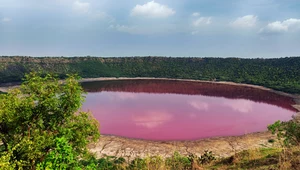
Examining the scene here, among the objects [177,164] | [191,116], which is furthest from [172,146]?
[191,116]

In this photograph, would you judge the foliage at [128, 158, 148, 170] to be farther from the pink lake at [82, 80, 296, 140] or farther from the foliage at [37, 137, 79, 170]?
the pink lake at [82, 80, 296, 140]

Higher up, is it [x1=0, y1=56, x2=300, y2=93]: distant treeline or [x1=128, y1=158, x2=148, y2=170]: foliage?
[x1=0, y1=56, x2=300, y2=93]: distant treeline

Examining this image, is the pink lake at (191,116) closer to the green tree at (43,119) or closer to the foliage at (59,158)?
the green tree at (43,119)

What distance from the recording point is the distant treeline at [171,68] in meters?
90.0

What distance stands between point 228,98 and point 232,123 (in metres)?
26.4

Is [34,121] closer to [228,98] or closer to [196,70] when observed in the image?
[228,98]

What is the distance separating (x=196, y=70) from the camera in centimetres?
12350

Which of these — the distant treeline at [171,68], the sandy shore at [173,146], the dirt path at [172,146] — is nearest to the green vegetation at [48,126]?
the dirt path at [172,146]

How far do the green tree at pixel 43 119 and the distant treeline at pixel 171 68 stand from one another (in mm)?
75998

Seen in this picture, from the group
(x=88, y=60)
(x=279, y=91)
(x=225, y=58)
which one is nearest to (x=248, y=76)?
(x=279, y=91)

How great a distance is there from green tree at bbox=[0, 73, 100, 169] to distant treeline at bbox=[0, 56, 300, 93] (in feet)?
249

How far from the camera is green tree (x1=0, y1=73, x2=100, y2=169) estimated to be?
38.5ft

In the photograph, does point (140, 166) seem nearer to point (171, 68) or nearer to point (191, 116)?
point (191, 116)

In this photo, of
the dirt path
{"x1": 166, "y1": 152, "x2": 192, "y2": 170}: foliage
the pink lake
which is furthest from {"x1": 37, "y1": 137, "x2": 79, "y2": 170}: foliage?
the pink lake
